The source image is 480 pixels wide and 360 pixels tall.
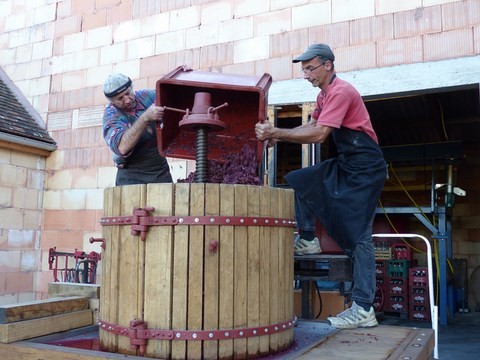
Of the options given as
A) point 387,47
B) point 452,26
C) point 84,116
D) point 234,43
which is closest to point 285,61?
point 234,43

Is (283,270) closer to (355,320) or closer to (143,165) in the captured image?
(355,320)

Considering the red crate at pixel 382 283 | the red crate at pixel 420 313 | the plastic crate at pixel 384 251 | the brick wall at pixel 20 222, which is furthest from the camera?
the plastic crate at pixel 384 251

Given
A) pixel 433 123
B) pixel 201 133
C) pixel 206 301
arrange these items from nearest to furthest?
pixel 206 301 → pixel 201 133 → pixel 433 123

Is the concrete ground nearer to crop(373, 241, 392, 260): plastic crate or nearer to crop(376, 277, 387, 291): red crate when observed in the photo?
Result: crop(376, 277, 387, 291): red crate

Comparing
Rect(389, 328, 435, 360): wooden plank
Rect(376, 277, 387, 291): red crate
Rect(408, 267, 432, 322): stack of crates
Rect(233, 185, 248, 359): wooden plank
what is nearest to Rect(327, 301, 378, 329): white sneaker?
Rect(389, 328, 435, 360): wooden plank

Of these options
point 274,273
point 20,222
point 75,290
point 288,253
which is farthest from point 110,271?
point 20,222

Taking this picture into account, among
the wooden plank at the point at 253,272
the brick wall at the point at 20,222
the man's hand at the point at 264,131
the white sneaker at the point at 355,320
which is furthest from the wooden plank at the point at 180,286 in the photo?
the brick wall at the point at 20,222

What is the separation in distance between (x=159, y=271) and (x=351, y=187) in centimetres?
142

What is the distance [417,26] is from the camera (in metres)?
5.13

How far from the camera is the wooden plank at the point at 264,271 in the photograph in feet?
8.72

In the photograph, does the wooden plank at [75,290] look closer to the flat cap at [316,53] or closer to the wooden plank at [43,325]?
the wooden plank at [43,325]

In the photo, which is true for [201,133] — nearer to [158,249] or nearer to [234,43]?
[158,249]

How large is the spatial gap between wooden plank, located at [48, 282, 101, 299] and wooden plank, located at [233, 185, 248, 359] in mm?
1449

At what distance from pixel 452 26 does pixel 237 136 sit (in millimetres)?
2791
